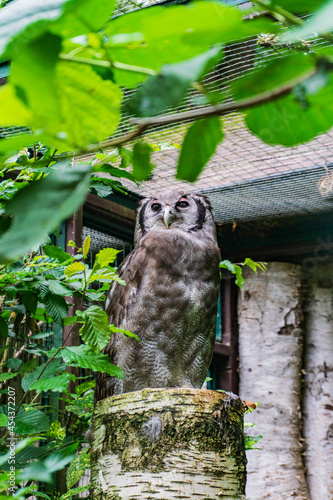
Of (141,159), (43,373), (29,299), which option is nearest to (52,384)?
(43,373)

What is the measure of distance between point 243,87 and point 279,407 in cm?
345

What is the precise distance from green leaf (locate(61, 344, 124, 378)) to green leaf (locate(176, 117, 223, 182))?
1.11 m

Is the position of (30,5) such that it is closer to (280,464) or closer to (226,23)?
(226,23)

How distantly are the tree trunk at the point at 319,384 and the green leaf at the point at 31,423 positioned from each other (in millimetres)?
2577

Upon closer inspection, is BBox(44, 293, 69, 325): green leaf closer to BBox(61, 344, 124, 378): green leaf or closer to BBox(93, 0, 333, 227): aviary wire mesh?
BBox(61, 344, 124, 378): green leaf

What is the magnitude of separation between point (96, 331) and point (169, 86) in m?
1.16

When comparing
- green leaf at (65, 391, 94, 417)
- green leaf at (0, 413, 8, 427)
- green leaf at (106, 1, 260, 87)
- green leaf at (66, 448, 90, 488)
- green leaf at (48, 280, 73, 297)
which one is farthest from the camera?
green leaf at (65, 391, 94, 417)

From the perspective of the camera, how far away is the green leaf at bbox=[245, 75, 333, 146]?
0.26 metres

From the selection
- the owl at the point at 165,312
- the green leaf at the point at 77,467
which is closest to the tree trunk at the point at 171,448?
the green leaf at the point at 77,467

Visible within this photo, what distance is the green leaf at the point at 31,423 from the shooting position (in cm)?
129

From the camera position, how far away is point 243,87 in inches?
9.9

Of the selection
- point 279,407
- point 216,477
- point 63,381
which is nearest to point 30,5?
point 63,381

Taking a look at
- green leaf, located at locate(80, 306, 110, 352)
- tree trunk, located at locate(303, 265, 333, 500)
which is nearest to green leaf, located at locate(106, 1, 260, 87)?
green leaf, located at locate(80, 306, 110, 352)

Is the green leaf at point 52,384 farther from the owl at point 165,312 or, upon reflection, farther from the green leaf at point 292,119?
the green leaf at point 292,119
